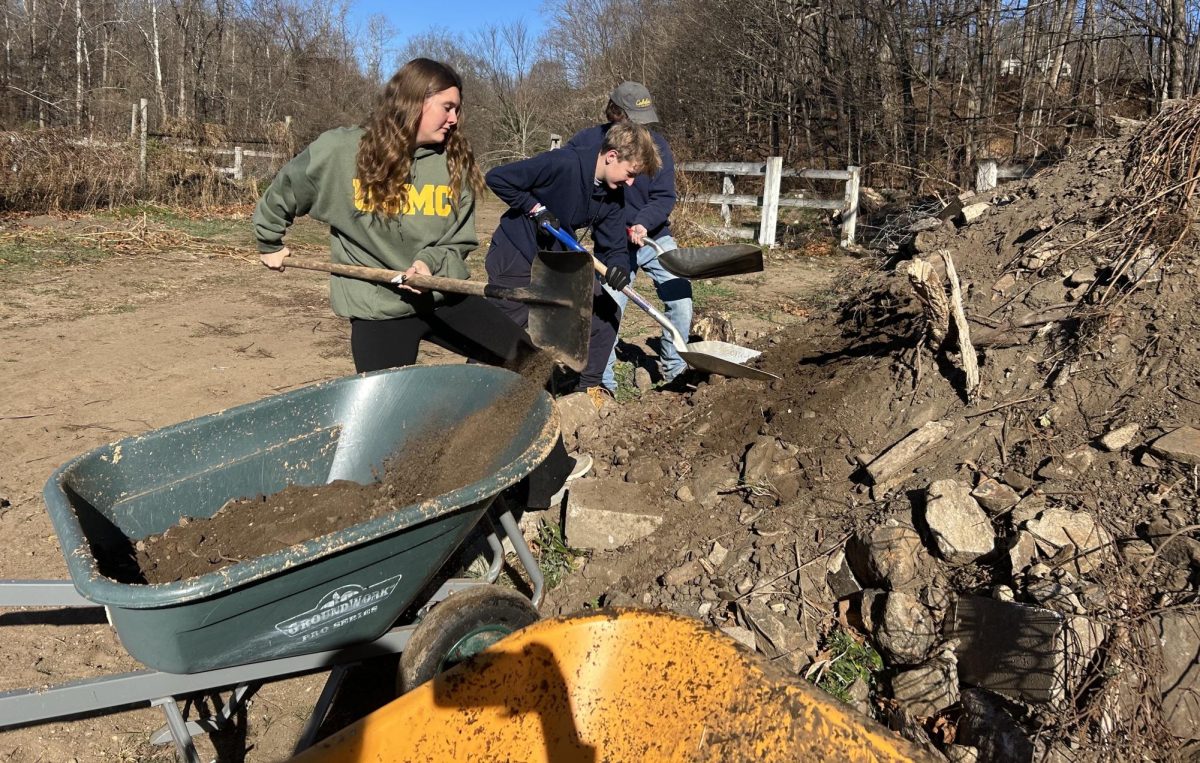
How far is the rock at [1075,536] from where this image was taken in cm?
245

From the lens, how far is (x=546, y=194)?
433 cm

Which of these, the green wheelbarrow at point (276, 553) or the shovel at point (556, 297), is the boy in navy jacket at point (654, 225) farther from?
the green wheelbarrow at point (276, 553)

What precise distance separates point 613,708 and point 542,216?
2825 millimetres

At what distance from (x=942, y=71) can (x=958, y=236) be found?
818 cm

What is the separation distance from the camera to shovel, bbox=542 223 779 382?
13.9 ft

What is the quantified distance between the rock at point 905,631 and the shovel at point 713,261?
2.60 metres

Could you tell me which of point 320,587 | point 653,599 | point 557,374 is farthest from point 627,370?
point 320,587

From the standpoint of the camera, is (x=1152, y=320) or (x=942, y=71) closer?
(x=1152, y=320)

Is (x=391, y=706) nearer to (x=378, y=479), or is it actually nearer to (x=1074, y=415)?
(x=378, y=479)

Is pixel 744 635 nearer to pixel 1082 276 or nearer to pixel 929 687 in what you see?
pixel 929 687

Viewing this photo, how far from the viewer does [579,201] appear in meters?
4.41

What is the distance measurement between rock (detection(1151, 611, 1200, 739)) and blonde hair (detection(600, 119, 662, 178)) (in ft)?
9.32

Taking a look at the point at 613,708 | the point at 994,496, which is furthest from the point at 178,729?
the point at 994,496

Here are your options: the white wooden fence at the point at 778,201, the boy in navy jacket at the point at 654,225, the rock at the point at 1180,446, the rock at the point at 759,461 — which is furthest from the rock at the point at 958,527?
the white wooden fence at the point at 778,201
